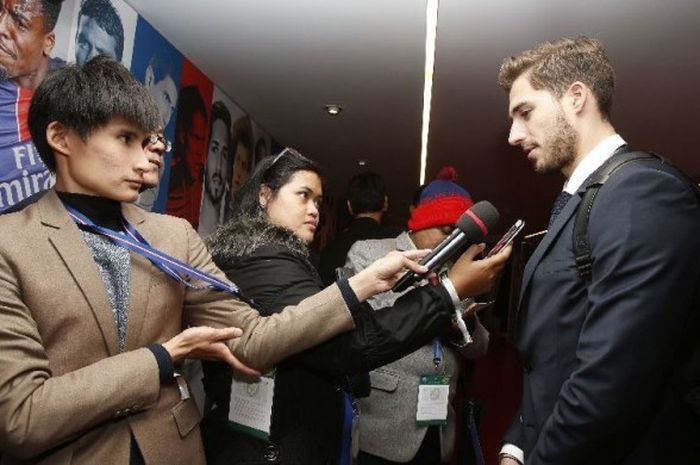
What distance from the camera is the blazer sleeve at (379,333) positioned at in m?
1.54

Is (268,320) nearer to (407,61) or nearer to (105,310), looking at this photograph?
(105,310)

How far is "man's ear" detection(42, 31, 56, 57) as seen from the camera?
Answer: 7.81 ft

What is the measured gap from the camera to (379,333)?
1553 mm

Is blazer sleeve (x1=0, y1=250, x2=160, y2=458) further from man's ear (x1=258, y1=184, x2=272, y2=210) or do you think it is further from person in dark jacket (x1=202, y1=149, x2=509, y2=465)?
man's ear (x1=258, y1=184, x2=272, y2=210)

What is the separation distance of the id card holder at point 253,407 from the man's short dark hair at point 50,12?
1849mm

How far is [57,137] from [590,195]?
1324 millimetres

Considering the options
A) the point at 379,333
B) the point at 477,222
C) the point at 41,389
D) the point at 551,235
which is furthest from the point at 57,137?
the point at 551,235

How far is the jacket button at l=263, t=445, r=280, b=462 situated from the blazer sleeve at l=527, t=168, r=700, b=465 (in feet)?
2.53

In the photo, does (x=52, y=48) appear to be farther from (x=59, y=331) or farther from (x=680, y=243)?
(x=680, y=243)

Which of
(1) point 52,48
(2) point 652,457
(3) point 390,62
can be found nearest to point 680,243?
(2) point 652,457

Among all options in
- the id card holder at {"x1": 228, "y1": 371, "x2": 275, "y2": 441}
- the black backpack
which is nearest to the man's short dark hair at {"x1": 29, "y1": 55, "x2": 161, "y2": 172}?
the id card holder at {"x1": 228, "y1": 371, "x2": 275, "y2": 441}

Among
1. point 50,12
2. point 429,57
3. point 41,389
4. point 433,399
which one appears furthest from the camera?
point 429,57

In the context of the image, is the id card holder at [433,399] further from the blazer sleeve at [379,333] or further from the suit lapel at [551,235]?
the suit lapel at [551,235]

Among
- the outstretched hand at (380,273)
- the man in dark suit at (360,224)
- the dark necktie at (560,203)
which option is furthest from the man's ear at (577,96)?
the man in dark suit at (360,224)
